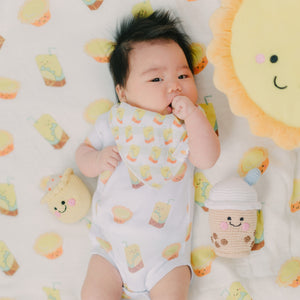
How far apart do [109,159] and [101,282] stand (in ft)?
1.47

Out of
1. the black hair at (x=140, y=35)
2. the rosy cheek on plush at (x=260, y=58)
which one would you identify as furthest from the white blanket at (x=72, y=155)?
the rosy cheek on plush at (x=260, y=58)

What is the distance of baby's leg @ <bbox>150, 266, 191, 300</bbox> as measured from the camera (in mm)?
1422

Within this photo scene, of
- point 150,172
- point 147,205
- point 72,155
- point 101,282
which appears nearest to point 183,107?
point 150,172

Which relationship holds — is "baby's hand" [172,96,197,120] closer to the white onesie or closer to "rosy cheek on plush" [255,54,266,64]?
the white onesie

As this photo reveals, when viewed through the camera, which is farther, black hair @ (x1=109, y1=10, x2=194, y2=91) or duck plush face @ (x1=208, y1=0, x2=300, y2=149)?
black hair @ (x1=109, y1=10, x2=194, y2=91)

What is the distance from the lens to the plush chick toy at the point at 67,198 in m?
1.56

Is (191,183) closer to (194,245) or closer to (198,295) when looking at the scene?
(194,245)

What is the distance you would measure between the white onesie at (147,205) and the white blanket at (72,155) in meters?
0.13

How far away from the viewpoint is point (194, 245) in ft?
5.27

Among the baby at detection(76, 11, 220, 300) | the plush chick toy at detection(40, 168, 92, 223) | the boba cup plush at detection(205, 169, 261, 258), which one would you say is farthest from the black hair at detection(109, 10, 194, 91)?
the boba cup plush at detection(205, 169, 261, 258)

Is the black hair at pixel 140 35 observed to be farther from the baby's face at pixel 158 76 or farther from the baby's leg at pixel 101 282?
Answer: the baby's leg at pixel 101 282

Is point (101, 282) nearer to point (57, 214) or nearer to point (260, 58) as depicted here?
point (57, 214)

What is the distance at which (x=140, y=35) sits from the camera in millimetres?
1559

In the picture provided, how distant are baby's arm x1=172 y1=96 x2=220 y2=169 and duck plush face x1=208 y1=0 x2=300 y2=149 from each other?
14cm
